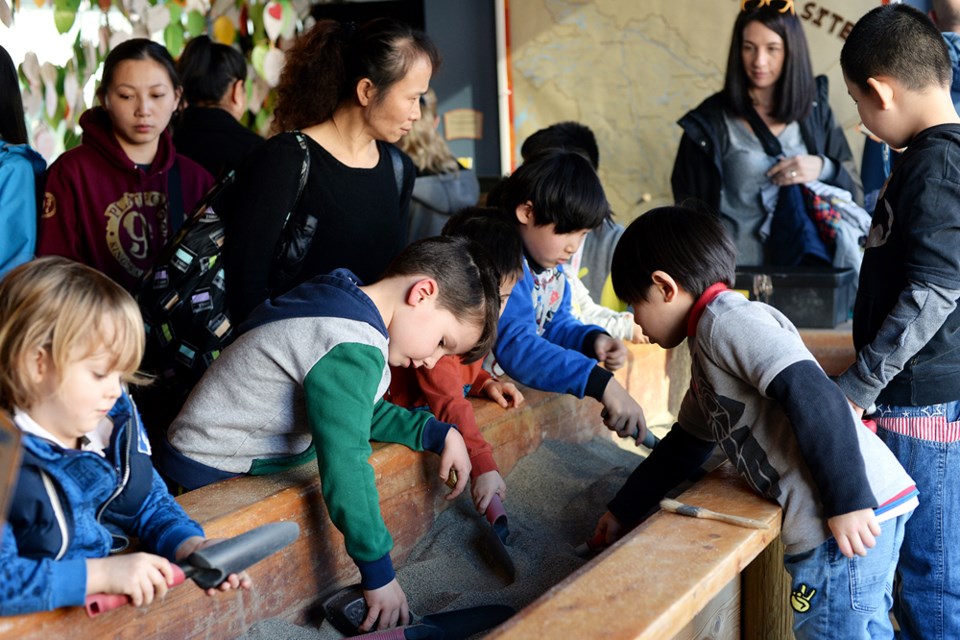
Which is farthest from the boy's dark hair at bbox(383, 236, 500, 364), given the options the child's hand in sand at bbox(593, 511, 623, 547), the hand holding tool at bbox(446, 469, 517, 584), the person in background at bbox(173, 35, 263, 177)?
the person in background at bbox(173, 35, 263, 177)

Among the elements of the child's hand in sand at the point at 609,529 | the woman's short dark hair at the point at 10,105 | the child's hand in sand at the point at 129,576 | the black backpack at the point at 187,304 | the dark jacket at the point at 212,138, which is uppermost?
the woman's short dark hair at the point at 10,105

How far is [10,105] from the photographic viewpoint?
2.58 m

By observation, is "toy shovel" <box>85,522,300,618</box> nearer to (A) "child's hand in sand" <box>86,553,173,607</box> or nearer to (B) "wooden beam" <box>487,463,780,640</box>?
(A) "child's hand in sand" <box>86,553,173,607</box>

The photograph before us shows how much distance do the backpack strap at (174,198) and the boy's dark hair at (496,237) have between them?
0.84 m

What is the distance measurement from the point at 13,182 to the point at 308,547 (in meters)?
1.29

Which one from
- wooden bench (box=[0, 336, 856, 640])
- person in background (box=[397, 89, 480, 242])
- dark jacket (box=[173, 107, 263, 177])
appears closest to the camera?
wooden bench (box=[0, 336, 856, 640])

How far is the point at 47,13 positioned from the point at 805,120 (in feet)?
10.2

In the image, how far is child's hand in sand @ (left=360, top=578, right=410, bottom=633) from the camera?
1756 millimetres

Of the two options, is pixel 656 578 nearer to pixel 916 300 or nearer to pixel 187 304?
pixel 916 300

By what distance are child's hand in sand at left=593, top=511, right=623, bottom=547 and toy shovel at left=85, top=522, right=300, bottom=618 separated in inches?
35.7

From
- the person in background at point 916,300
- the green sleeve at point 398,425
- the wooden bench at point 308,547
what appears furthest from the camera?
the green sleeve at point 398,425

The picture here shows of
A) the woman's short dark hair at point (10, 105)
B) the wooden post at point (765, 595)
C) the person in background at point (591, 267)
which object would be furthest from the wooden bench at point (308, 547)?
the woman's short dark hair at point (10, 105)

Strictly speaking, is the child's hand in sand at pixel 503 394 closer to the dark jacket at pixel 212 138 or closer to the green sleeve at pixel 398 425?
the green sleeve at pixel 398 425

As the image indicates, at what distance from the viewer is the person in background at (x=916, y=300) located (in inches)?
73.2
